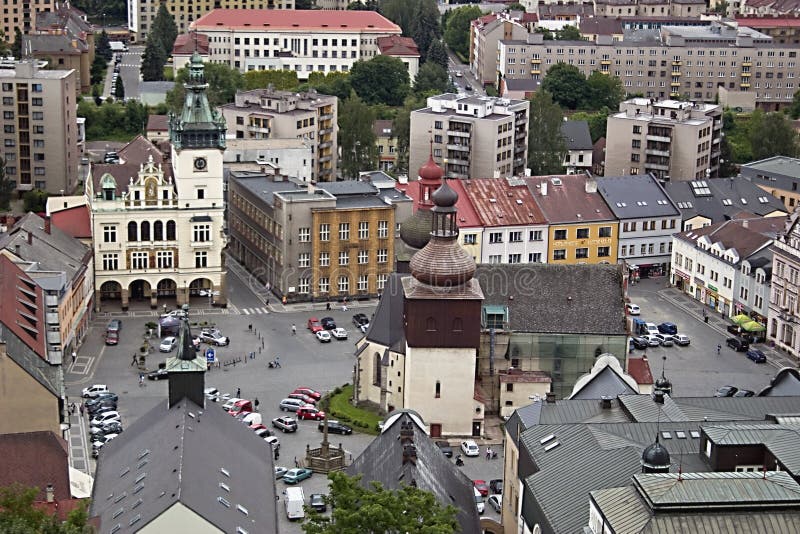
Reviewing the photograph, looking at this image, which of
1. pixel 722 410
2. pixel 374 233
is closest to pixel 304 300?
pixel 374 233

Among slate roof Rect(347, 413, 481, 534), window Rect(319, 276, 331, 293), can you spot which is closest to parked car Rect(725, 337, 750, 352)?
window Rect(319, 276, 331, 293)

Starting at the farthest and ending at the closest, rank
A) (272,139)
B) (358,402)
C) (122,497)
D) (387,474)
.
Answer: (272,139)
(358,402)
(387,474)
(122,497)

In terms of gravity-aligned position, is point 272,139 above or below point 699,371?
above

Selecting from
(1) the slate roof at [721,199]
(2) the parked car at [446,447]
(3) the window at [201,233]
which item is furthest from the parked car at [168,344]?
(1) the slate roof at [721,199]

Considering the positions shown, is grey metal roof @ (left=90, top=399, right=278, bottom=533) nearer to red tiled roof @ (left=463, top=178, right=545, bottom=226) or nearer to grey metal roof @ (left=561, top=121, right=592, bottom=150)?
red tiled roof @ (left=463, top=178, right=545, bottom=226)

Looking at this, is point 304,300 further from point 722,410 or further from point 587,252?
point 722,410

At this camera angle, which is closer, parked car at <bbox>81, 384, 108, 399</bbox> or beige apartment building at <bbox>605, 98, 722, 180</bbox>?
parked car at <bbox>81, 384, 108, 399</bbox>
